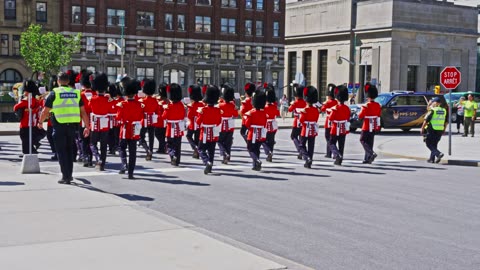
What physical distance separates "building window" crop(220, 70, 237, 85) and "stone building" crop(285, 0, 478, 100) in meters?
12.1

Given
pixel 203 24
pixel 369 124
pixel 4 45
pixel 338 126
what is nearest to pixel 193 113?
pixel 338 126

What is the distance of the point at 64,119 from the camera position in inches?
473

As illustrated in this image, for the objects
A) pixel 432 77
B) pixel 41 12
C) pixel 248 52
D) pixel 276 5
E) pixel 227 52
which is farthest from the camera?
pixel 432 77

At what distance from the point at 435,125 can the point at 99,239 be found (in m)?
12.7

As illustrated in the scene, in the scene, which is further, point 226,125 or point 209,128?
point 226,125

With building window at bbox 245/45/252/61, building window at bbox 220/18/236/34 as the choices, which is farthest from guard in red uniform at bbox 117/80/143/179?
building window at bbox 245/45/252/61

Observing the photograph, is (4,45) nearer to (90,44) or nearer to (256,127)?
(90,44)

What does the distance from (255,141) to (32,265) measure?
9528 mm

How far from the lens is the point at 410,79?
79188mm

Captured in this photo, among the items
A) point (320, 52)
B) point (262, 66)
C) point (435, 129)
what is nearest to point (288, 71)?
point (320, 52)

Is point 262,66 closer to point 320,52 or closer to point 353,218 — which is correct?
point 320,52

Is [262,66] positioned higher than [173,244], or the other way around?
[262,66]

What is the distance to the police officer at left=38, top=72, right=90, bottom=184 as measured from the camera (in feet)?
39.0

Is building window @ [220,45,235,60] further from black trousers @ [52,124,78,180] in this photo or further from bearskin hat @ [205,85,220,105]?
black trousers @ [52,124,78,180]
